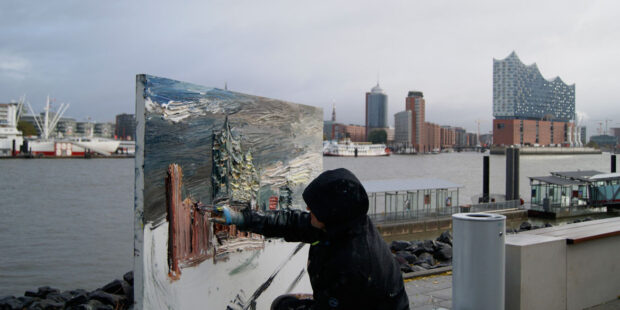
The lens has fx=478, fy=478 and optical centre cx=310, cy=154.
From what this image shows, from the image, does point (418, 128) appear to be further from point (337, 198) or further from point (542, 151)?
point (337, 198)

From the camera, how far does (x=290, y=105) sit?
5.45 m

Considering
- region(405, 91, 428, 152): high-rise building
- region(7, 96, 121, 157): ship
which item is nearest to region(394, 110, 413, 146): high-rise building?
region(405, 91, 428, 152): high-rise building

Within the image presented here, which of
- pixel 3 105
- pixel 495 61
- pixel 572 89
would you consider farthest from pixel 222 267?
Answer: pixel 572 89

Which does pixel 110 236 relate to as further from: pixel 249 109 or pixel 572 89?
pixel 572 89

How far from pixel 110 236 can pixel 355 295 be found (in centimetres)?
1931

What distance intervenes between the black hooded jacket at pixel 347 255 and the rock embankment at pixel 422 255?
28.6ft

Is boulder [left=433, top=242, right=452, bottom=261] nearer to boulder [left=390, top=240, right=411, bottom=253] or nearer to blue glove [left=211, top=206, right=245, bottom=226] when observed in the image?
boulder [left=390, top=240, right=411, bottom=253]

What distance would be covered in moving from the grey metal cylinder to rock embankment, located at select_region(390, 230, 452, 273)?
20.8 feet

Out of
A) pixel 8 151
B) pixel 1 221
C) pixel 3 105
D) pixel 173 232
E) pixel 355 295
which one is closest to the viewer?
pixel 355 295

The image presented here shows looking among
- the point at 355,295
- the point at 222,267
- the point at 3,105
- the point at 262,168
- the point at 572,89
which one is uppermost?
the point at 572,89

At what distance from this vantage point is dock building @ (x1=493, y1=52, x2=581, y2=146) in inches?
6594

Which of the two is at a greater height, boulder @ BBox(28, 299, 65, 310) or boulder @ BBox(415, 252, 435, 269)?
boulder @ BBox(28, 299, 65, 310)

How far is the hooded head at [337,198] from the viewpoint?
247 centimetres

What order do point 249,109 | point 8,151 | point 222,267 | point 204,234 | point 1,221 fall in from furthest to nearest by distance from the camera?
1. point 8,151
2. point 1,221
3. point 249,109
4. point 222,267
5. point 204,234
